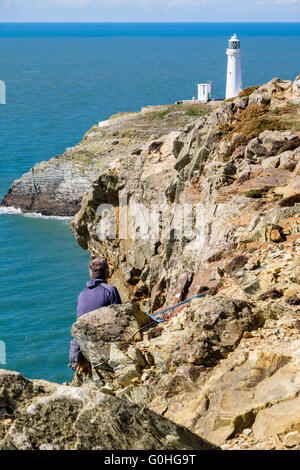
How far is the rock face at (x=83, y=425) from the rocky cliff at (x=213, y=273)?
0.92 feet

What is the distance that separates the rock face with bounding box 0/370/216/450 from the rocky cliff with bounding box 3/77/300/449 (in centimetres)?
28

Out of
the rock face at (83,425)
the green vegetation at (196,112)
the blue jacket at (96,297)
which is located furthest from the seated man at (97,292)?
the green vegetation at (196,112)

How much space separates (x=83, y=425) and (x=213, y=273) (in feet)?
30.2

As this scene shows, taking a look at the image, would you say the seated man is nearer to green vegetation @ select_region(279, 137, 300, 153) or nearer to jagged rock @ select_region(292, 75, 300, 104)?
green vegetation @ select_region(279, 137, 300, 153)

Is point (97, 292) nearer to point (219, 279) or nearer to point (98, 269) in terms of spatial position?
point (98, 269)

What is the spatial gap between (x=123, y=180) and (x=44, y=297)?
1551 cm

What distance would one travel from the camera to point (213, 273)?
15.2m

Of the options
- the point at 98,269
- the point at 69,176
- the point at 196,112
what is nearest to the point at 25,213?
the point at 69,176

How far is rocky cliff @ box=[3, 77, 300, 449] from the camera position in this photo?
9188 mm

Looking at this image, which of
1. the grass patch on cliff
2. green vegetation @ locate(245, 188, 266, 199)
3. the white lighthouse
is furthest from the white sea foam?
green vegetation @ locate(245, 188, 266, 199)

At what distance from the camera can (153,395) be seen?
34.4 ft

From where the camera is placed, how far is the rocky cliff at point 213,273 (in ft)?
30.1

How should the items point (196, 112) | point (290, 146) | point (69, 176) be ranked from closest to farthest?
1. point (290, 146)
2. point (69, 176)
3. point (196, 112)
